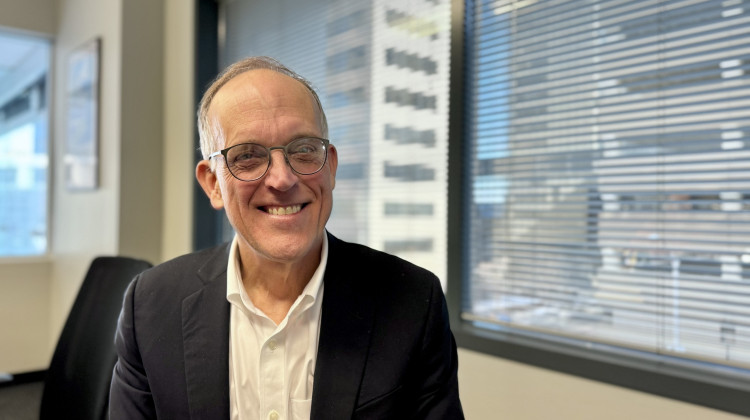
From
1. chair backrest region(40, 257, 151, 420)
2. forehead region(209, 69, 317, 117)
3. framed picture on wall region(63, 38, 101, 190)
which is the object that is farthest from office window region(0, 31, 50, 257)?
forehead region(209, 69, 317, 117)

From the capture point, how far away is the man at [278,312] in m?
1.02

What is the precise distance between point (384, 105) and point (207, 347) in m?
1.50

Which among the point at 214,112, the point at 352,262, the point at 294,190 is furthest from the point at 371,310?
the point at 214,112

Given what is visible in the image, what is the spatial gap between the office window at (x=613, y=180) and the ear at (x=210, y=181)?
1033 millimetres

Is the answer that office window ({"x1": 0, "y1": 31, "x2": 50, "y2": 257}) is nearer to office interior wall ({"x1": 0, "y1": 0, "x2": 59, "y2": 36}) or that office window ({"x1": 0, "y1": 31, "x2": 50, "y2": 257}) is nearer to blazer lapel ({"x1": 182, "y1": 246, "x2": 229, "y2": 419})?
office interior wall ({"x1": 0, "y1": 0, "x2": 59, "y2": 36})

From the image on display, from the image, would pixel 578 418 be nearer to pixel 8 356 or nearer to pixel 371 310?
pixel 371 310

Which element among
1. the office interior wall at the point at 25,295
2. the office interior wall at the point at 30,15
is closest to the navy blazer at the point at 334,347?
the office interior wall at the point at 25,295

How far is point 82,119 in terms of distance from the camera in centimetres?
354

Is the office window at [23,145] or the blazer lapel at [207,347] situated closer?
the blazer lapel at [207,347]

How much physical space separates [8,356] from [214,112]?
149 inches

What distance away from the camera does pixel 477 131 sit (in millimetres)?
1881

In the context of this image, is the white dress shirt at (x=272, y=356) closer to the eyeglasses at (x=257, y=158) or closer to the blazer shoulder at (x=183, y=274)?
the blazer shoulder at (x=183, y=274)

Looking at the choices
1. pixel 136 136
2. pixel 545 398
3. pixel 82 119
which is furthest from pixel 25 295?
pixel 545 398

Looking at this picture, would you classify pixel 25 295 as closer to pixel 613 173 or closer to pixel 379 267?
pixel 379 267
